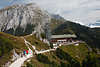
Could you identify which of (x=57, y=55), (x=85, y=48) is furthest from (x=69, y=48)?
(x=57, y=55)

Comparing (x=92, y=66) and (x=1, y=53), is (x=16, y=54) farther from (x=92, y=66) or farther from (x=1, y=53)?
(x=92, y=66)

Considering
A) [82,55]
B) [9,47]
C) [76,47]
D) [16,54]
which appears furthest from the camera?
[76,47]

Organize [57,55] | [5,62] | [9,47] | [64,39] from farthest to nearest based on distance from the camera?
1. [64,39]
2. [57,55]
3. [9,47]
4. [5,62]

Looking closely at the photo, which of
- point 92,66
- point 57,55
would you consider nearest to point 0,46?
point 57,55

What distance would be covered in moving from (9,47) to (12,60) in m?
17.4

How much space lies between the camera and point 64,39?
628 ft

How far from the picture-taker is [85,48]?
161m

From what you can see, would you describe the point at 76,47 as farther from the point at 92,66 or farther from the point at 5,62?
the point at 5,62

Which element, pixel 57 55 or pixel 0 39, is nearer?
pixel 0 39

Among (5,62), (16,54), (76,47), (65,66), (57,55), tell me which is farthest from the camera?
(76,47)

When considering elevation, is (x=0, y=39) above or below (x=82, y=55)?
above

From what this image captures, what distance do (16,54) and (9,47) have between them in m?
11.6

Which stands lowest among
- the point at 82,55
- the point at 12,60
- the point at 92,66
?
the point at 82,55

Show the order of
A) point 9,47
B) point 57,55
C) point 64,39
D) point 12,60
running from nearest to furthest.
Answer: point 12,60, point 9,47, point 57,55, point 64,39
